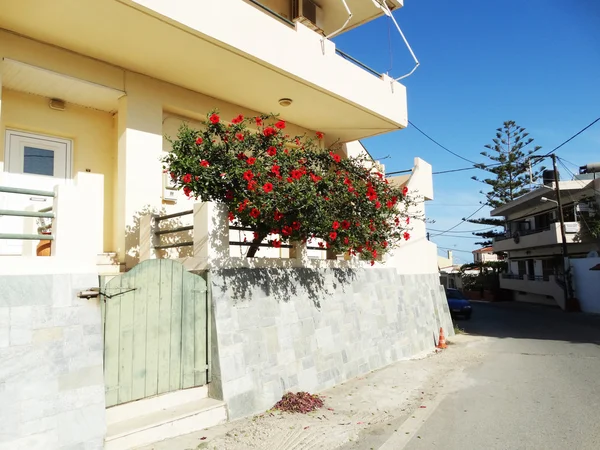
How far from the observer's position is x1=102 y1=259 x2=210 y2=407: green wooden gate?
17.4 feet

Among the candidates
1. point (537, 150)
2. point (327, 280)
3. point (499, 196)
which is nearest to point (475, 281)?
point (499, 196)

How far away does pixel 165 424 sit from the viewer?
522 centimetres

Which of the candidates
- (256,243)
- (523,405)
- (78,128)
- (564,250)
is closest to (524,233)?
(564,250)

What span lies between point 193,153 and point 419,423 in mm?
4984

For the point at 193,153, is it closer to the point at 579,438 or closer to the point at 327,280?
the point at 327,280

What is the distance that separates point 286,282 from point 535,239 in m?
32.1

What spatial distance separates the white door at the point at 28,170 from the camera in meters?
7.18

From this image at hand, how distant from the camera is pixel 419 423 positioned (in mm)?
6102

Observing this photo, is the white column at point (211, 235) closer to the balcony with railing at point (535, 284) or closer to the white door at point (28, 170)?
the white door at point (28, 170)

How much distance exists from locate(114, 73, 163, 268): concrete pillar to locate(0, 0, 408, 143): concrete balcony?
0.55m

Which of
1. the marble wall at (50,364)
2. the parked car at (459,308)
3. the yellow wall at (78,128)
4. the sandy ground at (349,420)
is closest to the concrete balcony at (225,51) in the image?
the yellow wall at (78,128)

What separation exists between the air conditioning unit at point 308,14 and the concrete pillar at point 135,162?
5075mm

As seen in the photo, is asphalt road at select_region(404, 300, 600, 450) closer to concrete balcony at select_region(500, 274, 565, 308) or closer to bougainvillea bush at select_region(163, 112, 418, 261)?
bougainvillea bush at select_region(163, 112, 418, 261)

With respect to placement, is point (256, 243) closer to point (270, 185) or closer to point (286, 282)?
point (286, 282)
